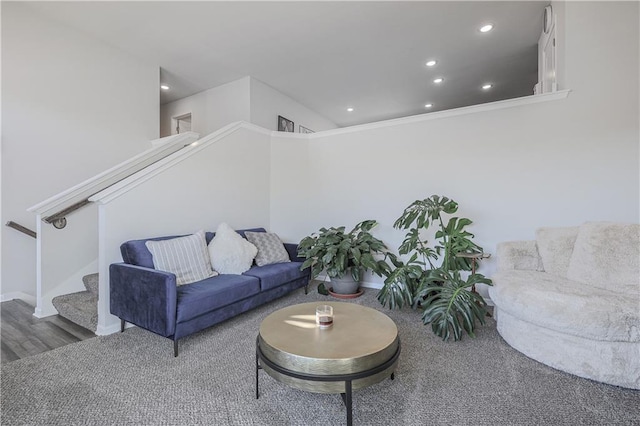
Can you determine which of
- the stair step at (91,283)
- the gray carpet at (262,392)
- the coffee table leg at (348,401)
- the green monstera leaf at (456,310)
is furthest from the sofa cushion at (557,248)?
the stair step at (91,283)

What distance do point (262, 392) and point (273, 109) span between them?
5.29 meters

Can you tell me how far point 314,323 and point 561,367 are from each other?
1803mm

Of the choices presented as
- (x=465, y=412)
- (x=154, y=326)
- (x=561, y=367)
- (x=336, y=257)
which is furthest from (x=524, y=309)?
(x=154, y=326)

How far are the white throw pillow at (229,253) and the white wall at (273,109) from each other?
2.95m

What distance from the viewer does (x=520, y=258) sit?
110 inches

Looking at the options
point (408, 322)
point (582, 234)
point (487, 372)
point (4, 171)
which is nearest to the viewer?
point (487, 372)

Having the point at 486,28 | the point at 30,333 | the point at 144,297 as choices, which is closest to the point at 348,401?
the point at 144,297

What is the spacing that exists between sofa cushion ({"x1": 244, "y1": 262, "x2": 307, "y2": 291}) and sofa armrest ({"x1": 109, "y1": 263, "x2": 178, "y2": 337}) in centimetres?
99

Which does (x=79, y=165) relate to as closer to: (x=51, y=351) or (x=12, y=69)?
(x=12, y=69)

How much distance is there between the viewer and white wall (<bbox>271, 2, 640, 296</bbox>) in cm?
297

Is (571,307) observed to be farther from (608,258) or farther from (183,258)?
(183,258)

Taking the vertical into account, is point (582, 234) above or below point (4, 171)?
below

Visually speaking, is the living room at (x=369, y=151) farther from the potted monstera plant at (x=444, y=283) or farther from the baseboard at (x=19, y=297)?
the potted monstera plant at (x=444, y=283)

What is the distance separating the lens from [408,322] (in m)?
2.96
